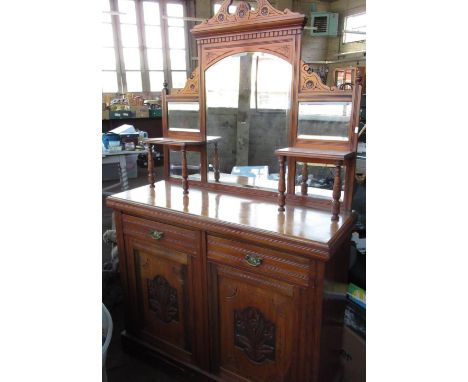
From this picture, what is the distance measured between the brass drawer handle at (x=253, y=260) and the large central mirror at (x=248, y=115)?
460 millimetres

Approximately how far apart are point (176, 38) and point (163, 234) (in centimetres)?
766

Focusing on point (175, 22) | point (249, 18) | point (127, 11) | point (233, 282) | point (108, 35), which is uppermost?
point (127, 11)

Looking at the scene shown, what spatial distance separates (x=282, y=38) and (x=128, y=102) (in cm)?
638

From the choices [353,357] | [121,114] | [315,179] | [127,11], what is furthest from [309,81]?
[127,11]

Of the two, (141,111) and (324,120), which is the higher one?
(141,111)

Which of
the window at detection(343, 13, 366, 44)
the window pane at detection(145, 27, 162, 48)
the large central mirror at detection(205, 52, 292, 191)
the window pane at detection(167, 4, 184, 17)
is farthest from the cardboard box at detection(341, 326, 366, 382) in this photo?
the window pane at detection(167, 4, 184, 17)

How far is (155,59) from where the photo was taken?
8.13 meters

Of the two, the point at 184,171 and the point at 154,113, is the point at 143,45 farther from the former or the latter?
the point at 184,171
